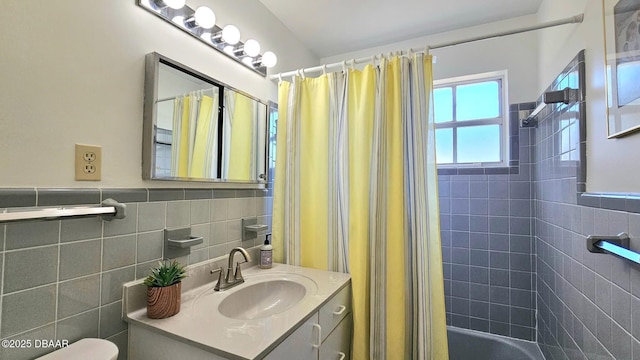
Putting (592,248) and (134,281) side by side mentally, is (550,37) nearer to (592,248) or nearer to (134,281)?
(592,248)

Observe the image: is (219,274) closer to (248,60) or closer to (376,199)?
(376,199)

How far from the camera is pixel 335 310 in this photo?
1.33 meters

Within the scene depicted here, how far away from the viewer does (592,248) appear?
93 centimetres

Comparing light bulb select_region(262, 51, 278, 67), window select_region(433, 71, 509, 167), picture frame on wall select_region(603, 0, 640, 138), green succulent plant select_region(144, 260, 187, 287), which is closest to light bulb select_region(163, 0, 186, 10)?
light bulb select_region(262, 51, 278, 67)

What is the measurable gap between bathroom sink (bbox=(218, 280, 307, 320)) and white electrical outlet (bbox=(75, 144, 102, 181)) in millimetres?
711

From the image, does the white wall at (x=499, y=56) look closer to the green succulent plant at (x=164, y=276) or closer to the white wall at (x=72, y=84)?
the white wall at (x=72, y=84)

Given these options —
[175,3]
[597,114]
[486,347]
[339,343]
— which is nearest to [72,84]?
[175,3]

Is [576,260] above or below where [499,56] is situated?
below

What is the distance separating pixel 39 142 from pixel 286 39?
63.5 inches

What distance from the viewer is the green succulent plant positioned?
1.02m

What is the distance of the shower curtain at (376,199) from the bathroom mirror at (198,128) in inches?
9.5

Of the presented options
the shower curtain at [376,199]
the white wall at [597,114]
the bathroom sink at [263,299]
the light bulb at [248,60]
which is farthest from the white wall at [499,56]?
the bathroom sink at [263,299]

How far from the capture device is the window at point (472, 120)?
6.86 ft

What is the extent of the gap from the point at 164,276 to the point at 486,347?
2.15 meters
